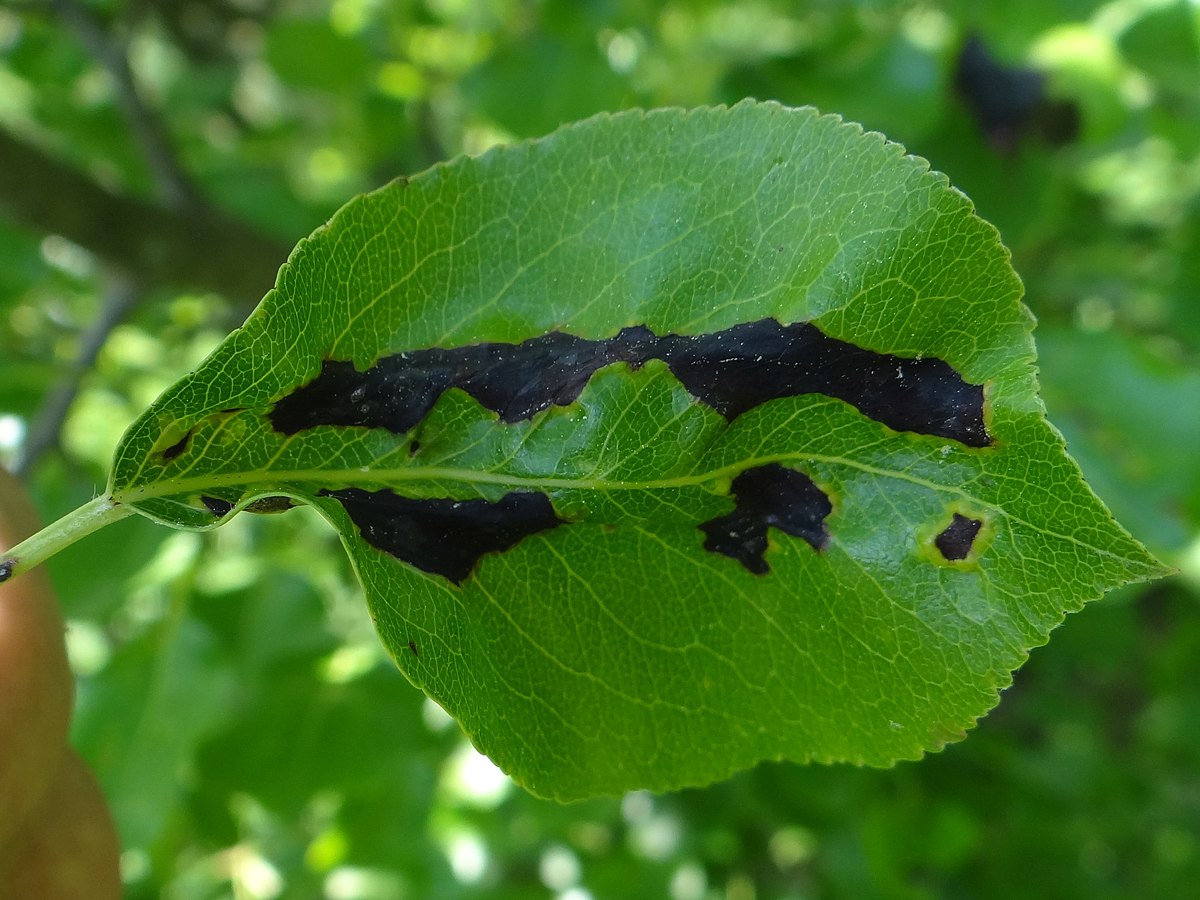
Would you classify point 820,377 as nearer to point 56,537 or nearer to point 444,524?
point 444,524

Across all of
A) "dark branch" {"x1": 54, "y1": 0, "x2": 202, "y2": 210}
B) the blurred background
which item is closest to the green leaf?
the blurred background

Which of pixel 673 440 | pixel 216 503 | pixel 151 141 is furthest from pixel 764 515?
pixel 151 141

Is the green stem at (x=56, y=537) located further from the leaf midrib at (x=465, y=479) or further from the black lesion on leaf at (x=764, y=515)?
the black lesion on leaf at (x=764, y=515)

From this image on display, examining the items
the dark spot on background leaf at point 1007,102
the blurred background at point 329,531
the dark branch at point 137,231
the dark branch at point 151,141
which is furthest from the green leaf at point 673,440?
the dark spot on background leaf at point 1007,102

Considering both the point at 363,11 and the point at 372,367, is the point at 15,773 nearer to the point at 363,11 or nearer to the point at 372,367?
the point at 372,367

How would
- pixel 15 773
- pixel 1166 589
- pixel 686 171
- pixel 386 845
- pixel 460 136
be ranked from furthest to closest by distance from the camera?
pixel 1166 589
pixel 460 136
pixel 386 845
pixel 15 773
pixel 686 171

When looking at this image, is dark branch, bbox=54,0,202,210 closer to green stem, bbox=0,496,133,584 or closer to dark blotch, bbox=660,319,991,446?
green stem, bbox=0,496,133,584

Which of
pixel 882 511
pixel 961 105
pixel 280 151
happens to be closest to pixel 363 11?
pixel 280 151
